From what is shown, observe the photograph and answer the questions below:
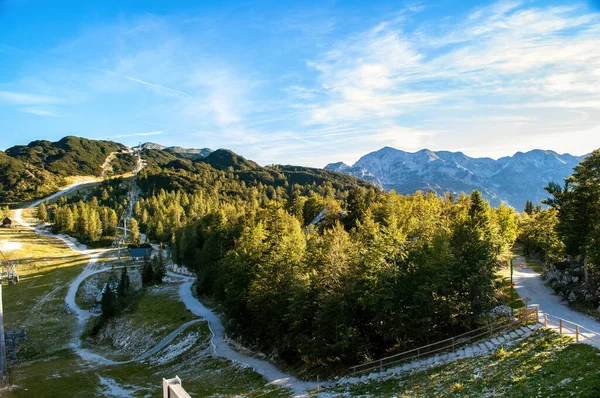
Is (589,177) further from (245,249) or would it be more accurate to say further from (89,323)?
(89,323)

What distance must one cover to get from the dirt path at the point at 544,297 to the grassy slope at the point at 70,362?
89.7 ft

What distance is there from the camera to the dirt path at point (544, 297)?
33150 mm

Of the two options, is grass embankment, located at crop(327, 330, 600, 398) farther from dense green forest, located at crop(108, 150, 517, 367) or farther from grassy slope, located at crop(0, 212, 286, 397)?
grassy slope, located at crop(0, 212, 286, 397)

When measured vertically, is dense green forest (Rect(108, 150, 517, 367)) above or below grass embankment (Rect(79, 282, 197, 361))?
above

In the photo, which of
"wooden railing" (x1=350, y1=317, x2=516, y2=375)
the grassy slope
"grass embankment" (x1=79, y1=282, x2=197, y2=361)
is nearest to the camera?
"wooden railing" (x1=350, y1=317, x2=516, y2=375)

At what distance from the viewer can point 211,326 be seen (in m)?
54.3

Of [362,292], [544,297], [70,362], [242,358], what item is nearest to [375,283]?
[362,292]

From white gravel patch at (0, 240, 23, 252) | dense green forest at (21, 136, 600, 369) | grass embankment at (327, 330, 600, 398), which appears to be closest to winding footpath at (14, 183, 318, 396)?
dense green forest at (21, 136, 600, 369)

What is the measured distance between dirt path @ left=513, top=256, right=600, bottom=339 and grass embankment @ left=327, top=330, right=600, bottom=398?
5054 millimetres

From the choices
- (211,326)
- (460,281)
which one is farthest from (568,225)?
(211,326)

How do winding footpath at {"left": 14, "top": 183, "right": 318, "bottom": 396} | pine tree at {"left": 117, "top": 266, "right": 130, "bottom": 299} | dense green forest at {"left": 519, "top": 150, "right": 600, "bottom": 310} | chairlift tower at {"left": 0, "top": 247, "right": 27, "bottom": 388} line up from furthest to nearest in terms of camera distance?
pine tree at {"left": 117, "top": 266, "right": 130, "bottom": 299} → chairlift tower at {"left": 0, "top": 247, "right": 27, "bottom": 388} → dense green forest at {"left": 519, "top": 150, "right": 600, "bottom": 310} → winding footpath at {"left": 14, "top": 183, "right": 318, "bottom": 396}

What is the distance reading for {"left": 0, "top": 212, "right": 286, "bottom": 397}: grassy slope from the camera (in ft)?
121

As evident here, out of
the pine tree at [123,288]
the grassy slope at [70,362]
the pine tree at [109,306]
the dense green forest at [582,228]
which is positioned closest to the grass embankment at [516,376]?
the grassy slope at [70,362]

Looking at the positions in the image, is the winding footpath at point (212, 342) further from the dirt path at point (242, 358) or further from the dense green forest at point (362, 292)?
the dense green forest at point (362, 292)
